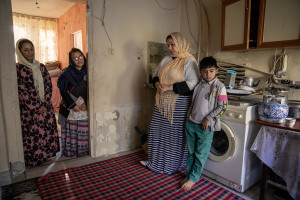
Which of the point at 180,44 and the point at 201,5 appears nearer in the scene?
the point at 180,44

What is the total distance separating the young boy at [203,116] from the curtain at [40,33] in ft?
16.9

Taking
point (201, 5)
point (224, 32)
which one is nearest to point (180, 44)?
point (224, 32)

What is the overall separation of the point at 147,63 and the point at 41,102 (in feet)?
4.55

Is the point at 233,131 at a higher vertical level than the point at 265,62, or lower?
lower

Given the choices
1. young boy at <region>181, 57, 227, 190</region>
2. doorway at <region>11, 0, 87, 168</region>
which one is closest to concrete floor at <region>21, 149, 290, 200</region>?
young boy at <region>181, 57, 227, 190</region>

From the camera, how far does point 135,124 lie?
271 cm

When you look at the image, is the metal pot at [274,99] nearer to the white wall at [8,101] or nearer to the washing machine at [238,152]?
the washing machine at [238,152]

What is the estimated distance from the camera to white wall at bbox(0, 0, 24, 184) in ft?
5.79

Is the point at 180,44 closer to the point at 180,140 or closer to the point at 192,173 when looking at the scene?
the point at 180,140

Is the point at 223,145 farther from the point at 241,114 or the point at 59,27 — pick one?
the point at 59,27

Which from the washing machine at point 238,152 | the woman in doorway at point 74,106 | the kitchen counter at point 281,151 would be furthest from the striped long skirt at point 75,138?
the kitchen counter at point 281,151

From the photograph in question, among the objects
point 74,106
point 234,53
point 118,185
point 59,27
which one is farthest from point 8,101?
point 59,27

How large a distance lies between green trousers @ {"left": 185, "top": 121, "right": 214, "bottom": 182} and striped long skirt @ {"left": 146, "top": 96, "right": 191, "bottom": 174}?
0.40 feet

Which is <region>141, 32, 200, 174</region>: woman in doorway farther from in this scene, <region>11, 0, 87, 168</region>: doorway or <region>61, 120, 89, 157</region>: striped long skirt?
<region>11, 0, 87, 168</region>: doorway
